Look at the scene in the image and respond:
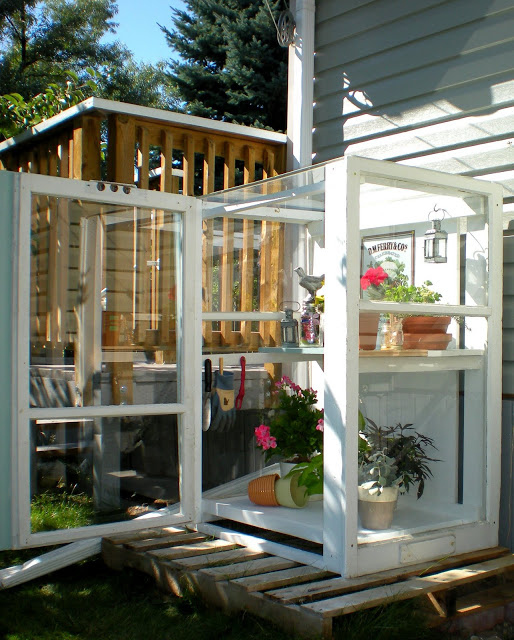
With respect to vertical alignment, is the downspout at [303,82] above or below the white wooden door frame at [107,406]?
above

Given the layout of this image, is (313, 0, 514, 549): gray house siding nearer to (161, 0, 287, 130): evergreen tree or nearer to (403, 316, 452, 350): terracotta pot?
(403, 316, 452, 350): terracotta pot

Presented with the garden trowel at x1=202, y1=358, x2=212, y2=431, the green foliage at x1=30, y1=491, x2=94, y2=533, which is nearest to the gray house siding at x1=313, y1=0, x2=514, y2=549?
the garden trowel at x1=202, y1=358, x2=212, y2=431

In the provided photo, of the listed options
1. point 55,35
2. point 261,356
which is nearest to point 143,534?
point 261,356

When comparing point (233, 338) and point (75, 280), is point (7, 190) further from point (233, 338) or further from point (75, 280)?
point (233, 338)

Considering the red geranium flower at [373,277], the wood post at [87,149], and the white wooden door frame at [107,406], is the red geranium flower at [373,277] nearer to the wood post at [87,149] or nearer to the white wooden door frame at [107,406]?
the white wooden door frame at [107,406]

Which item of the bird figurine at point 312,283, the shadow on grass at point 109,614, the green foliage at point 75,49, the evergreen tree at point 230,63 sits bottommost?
the shadow on grass at point 109,614

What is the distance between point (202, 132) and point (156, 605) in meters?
3.22

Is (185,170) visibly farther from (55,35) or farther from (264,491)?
(55,35)

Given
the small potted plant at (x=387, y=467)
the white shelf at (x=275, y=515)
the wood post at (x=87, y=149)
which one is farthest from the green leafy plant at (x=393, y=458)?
the wood post at (x=87, y=149)

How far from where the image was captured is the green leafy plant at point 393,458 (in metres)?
3.90

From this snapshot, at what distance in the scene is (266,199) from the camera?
14.9ft

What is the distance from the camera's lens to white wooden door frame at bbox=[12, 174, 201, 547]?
4.16 m

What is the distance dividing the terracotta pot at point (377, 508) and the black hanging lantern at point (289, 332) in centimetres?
109

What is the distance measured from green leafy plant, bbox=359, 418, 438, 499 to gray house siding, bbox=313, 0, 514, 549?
1.85ft
